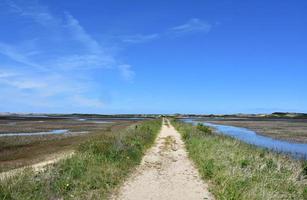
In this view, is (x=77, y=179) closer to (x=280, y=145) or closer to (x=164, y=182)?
(x=164, y=182)

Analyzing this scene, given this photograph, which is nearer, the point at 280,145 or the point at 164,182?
the point at 164,182

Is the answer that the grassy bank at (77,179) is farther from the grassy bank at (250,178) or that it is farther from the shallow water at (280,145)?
the shallow water at (280,145)

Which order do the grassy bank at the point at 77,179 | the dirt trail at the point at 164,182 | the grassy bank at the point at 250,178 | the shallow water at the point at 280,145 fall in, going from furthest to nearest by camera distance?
the shallow water at the point at 280,145 → the dirt trail at the point at 164,182 → the grassy bank at the point at 250,178 → the grassy bank at the point at 77,179

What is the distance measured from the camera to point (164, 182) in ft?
39.9

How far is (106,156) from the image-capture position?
15.4 metres

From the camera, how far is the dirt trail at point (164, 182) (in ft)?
34.0

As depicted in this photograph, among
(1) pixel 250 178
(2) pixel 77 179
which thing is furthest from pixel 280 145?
(2) pixel 77 179

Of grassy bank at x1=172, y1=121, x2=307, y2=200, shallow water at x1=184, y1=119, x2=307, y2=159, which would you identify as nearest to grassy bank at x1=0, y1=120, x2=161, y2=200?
grassy bank at x1=172, y1=121, x2=307, y2=200

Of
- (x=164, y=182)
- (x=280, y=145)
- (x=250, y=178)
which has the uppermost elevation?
(x=250, y=178)

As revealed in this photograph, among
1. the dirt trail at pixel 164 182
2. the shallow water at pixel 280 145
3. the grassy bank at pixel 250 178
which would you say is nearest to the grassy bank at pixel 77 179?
the dirt trail at pixel 164 182

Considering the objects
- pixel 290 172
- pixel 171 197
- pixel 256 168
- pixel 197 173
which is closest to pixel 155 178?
pixel 197 173

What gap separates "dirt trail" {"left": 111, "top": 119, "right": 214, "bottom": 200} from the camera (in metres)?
10.4

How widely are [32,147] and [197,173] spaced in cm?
1816

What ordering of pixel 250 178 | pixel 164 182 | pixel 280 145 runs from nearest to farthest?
pixel 250 178 < pixel 164 182 < pixel 280 145
